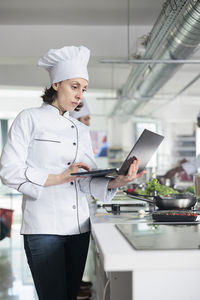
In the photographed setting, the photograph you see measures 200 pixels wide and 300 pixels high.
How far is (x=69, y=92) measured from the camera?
222 cm

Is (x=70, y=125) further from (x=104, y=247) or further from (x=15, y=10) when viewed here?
(x=15, y=10)

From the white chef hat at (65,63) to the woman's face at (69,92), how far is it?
24mm

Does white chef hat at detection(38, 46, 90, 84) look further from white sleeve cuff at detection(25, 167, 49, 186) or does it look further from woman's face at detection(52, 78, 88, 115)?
white sleeve cuff at detection(25, 167, 49, 186)

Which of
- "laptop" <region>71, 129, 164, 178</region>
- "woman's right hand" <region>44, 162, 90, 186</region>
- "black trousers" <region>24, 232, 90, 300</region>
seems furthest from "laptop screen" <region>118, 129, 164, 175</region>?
"black trousers" <region>24, 232, 90, 300</region>

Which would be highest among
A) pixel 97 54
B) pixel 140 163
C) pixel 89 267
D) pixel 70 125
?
pixel 97 54

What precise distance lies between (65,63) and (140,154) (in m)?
0.58

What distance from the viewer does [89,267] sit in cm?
529

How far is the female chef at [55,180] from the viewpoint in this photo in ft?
6.81

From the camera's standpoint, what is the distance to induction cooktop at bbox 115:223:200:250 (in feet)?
5.01

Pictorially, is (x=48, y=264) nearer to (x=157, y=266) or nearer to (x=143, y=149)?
(x=143, y=149)

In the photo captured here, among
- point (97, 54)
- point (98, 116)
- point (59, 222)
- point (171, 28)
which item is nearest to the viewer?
point (59, 222)

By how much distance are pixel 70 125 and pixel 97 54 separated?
403 centimetres

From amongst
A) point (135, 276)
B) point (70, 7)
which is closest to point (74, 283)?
point (135, 276)

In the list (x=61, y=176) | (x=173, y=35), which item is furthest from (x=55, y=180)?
(x=173, y=35)
